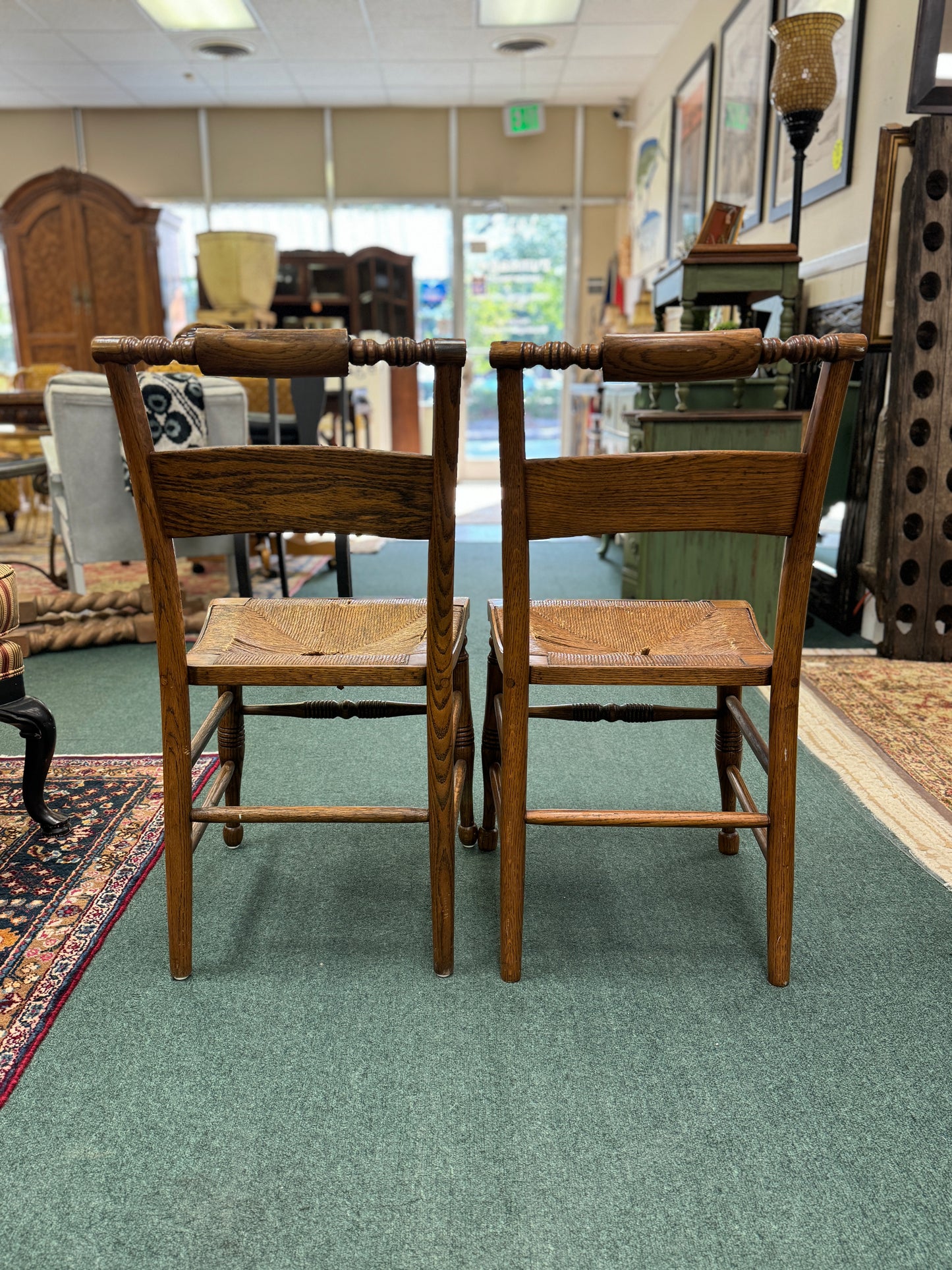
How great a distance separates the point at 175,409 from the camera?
9.96ft

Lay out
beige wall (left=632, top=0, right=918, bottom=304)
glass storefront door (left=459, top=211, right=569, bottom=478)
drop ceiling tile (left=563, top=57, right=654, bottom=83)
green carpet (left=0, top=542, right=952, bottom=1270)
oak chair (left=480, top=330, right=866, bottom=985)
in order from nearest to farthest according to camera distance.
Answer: green carpet (left=0, top=542, right=952, bottom=1270) < oak chair (left=480, top=330, right=866, bottom=985) < beige wall (left=632, top=0, right=918, bottom=304) < drop ceiling tile (left=563, top=57, right=654, bottom=83) < glass storefront door (left=459, top=211, right=569, bottom=478)

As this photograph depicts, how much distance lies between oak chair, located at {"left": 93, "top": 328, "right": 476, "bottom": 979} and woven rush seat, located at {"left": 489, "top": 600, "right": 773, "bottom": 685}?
0.15 m

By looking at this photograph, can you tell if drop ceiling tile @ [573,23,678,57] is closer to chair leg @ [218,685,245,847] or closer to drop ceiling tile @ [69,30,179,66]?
drop ceiling tile @ [69,30,179,66]

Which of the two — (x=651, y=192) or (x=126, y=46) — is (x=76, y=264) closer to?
(x=126, y=46)

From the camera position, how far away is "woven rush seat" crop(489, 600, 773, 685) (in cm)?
120

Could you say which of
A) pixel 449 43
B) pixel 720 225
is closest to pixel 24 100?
pixel 449 43

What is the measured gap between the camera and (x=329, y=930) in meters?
1.40

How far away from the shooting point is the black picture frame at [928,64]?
261 centimetres

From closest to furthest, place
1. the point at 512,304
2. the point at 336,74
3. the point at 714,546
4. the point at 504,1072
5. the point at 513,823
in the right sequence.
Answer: the point at 504,1072 → the point at 513,823 → the point at 714,546 → the point at 336,74 → the point at 512,304

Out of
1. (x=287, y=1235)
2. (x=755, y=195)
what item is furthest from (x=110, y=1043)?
(x=755, y=195)

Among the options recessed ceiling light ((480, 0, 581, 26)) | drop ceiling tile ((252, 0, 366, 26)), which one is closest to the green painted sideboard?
recessed ceiling light ((480, 0, 581, 26))

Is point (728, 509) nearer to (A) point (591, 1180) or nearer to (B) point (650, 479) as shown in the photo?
(B) point (650, 479)

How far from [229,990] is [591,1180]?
565 mm

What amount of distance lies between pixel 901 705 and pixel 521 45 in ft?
17.7
